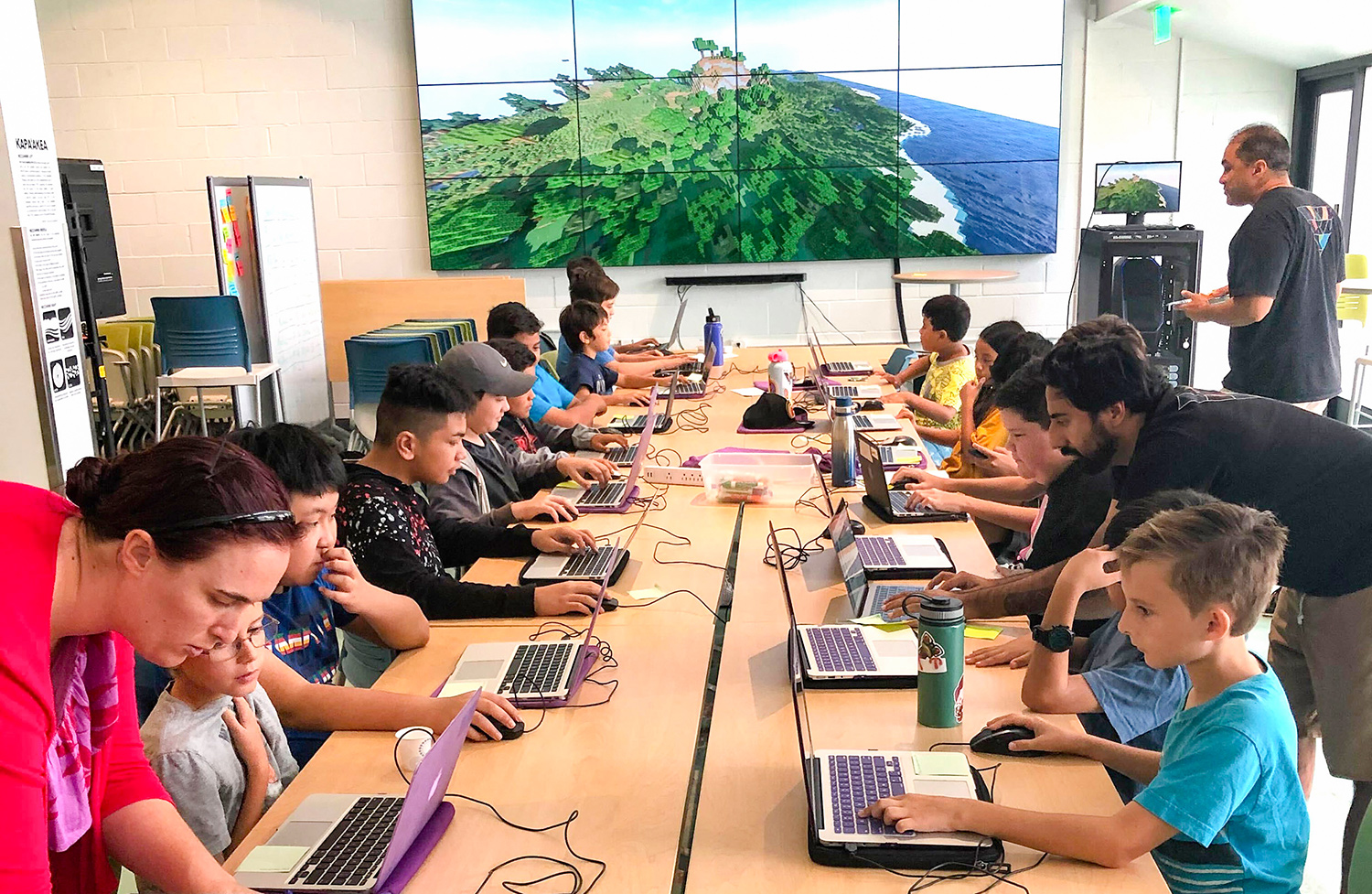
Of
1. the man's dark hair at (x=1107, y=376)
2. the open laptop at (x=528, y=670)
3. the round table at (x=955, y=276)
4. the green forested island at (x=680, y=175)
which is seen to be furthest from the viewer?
the green forested island at (x=680, y=175)

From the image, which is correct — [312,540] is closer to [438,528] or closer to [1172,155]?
[438,528]

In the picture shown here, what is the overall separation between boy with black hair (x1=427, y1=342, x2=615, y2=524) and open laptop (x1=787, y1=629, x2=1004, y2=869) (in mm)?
1550

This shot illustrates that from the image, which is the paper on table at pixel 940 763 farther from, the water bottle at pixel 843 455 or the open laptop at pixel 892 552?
the water bottle at pixel 843 455

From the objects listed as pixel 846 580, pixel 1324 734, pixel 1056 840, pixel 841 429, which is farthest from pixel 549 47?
pixel 1056 840

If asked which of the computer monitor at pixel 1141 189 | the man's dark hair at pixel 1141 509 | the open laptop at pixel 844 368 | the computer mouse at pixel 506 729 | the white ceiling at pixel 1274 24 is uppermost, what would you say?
the white ceiling at pixel 1274 24

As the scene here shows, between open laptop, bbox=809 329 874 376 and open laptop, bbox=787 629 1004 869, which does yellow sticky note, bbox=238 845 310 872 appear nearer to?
open laptop, bbox=787 629 1004 869

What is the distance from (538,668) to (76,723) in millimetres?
854

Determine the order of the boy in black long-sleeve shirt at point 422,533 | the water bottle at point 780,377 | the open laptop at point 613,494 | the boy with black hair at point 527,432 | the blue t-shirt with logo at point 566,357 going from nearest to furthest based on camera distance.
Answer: the boy in black long-sleeve shirt at point 422,533, the open laptop at point 613,494, the boy with black hair at point 527,432, the water bottle at point 780,377, the blue t-shirt with logo at point 566,357

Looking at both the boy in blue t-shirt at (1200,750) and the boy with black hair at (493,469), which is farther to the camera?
the boy with black hair at (493,469)

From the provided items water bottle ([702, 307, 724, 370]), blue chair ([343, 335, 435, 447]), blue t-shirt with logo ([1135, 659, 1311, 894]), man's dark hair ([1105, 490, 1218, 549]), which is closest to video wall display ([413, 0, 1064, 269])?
water bottle ([702, 307, 724, 370])

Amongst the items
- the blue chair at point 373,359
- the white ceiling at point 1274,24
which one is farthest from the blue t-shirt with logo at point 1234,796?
the white ceiling at point 1274,24

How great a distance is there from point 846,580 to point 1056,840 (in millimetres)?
1071

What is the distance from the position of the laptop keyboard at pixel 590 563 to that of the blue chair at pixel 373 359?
2750 mm

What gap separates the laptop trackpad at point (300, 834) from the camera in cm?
153
